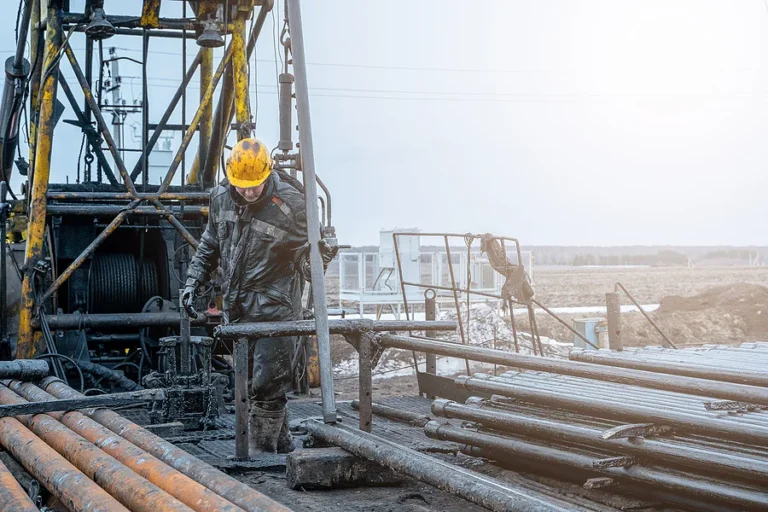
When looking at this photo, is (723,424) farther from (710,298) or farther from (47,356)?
(710,298)

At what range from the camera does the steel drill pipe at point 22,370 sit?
492 centimetres

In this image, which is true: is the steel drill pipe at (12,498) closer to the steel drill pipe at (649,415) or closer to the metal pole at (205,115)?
the steel drill pipe at (649,415)

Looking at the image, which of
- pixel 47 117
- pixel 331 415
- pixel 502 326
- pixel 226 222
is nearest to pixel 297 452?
pixel 331 415

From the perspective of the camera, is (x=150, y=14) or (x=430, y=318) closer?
(x=150, y=14)

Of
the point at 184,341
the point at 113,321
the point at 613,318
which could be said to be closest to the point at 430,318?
the point at 613,318

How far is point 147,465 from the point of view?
10.5 feet

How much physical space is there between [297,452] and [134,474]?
165 centimetres

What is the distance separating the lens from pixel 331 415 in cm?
474

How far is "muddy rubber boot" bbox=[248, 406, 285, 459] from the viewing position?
579 centimetres

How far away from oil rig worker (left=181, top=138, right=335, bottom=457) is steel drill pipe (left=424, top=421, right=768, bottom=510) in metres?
1.16

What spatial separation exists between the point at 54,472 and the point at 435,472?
1530 mm

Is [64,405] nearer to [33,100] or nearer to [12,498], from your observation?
[12,498]

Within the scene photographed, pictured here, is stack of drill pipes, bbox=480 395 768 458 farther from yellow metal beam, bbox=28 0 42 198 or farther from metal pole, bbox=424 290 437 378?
yellow metal beam, bbox=28 0 42 198

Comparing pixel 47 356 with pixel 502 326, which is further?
pixel 502 326
